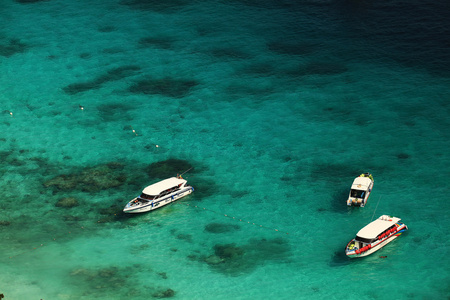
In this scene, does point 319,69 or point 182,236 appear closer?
point 182,236

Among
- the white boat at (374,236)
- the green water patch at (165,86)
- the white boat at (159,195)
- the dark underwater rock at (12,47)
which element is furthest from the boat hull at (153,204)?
the dark underwater rock at (12,47)

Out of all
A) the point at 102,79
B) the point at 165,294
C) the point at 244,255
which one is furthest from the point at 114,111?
the point at 165,294

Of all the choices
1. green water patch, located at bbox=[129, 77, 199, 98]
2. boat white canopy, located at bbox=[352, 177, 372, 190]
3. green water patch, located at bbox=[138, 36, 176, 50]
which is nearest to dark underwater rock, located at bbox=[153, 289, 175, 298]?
boat white canopy, located at bbox=[352, 177, 372, 190]

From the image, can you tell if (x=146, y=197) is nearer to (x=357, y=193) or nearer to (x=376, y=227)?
(x=357, y=193)

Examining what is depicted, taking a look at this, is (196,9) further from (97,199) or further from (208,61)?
(97,199)

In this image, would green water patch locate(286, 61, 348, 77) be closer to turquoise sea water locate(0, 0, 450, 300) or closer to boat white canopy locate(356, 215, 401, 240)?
turquoise sea water locate(0, 0, 450, 300)

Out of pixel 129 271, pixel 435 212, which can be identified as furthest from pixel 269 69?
pixel 129 271
